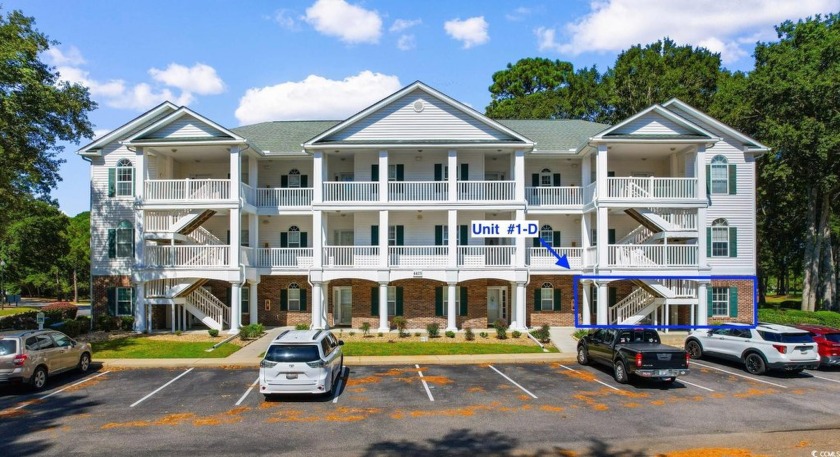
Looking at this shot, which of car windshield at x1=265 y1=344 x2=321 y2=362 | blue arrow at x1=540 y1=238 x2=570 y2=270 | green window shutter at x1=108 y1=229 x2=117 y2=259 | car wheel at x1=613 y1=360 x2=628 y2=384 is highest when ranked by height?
green window shutter at x1=108 y1=229 x2=117 y2=259

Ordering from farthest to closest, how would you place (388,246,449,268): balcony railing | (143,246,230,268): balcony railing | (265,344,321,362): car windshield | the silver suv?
(388,246,449,268): balcony railing → (143,246,230,268): balcony railing → the silver suv → (265,344,321,362): car windshield

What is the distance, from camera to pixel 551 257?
95.2 ft

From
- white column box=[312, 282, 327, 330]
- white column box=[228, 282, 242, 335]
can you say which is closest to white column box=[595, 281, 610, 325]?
white column box=[312, 282, 327, 330]

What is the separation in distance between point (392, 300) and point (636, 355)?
15161mm

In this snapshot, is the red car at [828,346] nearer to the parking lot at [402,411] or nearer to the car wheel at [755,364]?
the parking lot at [402,411]

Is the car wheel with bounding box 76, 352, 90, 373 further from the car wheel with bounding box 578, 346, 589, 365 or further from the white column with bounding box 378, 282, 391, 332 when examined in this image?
the car wheel with bounding box 578, 346, 589, 365

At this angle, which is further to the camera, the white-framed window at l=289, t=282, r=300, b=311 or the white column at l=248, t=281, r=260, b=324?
the white-framed window at l=289, t=282, r=300, b=311

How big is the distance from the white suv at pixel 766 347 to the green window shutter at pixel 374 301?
611 inches

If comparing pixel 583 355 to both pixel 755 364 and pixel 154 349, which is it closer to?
pixel 755 364

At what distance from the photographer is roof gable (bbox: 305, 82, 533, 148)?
2714cm

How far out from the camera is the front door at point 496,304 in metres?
29.8

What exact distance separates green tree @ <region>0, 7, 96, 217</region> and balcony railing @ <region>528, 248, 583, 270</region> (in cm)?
2264

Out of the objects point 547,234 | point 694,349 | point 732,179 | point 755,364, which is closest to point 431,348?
point 694,349

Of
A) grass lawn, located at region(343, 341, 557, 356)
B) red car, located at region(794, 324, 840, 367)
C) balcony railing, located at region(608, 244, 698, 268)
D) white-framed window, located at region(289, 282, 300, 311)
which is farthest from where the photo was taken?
white-framed window, located at region(289, 282, 300, 311)
